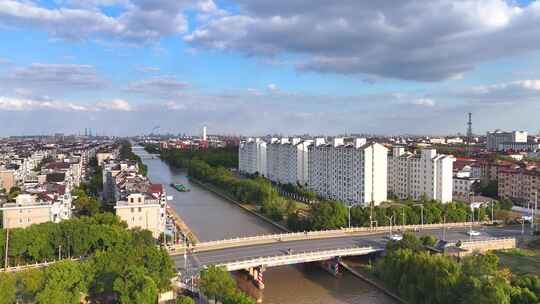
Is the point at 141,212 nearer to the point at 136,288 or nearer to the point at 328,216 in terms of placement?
the point at 136,288

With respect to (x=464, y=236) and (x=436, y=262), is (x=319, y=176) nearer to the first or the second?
(x=464, y=236)

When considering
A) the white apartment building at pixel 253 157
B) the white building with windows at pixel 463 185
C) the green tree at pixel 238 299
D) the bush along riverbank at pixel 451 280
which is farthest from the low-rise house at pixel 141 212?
the white apartment building at pixel 253 157

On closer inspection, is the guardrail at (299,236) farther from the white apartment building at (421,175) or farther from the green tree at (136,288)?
the white apartment building at (421,175)

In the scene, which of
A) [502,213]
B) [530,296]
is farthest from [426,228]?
[530,296]

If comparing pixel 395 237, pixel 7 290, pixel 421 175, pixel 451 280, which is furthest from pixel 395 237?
pixel 7 290

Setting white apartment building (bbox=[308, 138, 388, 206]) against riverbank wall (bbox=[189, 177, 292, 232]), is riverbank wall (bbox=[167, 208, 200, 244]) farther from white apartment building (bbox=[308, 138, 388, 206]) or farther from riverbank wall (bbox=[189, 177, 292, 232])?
white apartment building (bbox=[308, 138, 388, 206])
